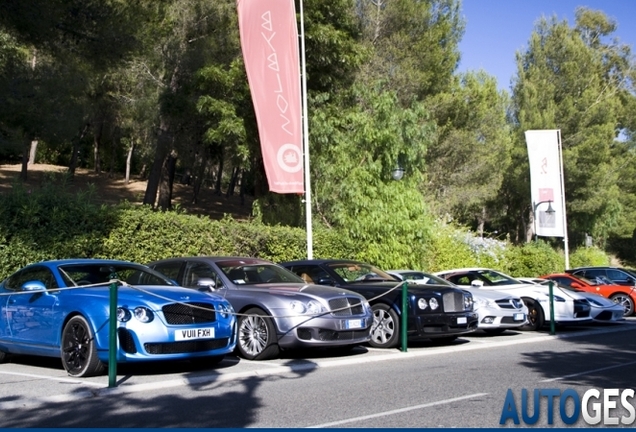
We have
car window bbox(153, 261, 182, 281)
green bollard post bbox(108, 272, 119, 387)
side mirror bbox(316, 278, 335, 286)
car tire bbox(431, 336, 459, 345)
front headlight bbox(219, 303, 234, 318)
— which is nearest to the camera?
green bollard post bbox(108, 272, 119, 387)

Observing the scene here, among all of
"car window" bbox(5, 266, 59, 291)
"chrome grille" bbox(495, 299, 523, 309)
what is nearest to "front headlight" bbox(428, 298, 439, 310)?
"chrome grille" bbox(495, 299, 523, 309)

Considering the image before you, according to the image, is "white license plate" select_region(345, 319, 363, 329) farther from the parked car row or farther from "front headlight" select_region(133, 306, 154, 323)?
"front headlight" select_region(133, 306, 154, 323)

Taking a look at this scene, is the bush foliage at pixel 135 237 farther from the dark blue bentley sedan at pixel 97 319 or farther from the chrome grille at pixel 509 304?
the chrome grille at pixel 509 304

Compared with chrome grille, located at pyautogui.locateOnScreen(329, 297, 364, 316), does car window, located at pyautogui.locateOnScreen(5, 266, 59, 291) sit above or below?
above

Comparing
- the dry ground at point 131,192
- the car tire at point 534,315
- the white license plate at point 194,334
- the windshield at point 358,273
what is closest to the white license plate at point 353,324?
the white license plate at point 194,334

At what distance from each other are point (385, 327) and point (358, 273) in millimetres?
2009

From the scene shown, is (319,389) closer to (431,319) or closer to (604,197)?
(431,319)

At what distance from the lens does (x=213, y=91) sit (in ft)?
98.2

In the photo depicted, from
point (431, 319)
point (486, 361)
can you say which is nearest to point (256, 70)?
point (431, 319)

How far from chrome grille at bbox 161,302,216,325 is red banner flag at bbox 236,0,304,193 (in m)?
9.32

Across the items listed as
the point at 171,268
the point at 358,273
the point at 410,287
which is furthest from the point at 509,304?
the point at 171,268

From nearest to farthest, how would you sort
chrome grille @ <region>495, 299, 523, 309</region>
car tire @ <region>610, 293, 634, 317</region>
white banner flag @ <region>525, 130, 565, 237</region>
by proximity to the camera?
chrome grille @ <region>495, 299, 523, 309</region>
car tire @ <region>610, 293, 634, 317</region>
white banner flag @ <region>525, 130, 565, 237</region>

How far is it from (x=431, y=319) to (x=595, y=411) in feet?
18.8

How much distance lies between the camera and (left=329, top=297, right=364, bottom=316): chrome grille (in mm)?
11516
